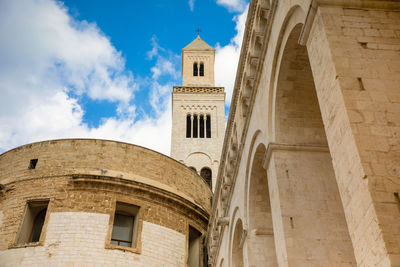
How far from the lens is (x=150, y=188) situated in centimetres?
1850

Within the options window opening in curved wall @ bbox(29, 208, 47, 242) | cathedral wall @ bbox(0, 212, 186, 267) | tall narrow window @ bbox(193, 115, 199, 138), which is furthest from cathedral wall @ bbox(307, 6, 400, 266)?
tall narrow window @ bbox(193, 115, 199, 138)

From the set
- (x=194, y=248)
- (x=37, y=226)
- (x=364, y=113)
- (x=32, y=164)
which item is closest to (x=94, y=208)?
(x=37, y=226)

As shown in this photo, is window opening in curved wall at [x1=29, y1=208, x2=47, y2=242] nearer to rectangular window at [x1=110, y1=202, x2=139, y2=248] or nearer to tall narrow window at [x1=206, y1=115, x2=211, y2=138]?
rectangular window at [x1=110, y1=202, x2=139, y2=248]

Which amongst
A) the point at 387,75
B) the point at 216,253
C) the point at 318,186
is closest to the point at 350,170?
the point at 387,75

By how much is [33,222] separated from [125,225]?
12.0 feet

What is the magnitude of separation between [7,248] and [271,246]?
10.8 meters

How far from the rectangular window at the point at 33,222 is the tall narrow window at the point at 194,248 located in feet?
21.4

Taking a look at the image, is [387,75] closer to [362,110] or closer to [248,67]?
[362,110]

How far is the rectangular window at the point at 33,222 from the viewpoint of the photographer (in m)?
16.8

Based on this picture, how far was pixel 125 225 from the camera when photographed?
18000mm

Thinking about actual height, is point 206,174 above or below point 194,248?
above

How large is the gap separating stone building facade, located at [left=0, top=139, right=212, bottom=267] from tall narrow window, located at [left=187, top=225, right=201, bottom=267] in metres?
0.05

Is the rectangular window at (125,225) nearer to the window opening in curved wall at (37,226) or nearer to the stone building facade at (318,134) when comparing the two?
the window opening in curved wall at (37,226)

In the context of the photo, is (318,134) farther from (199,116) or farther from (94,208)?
(199,116)
